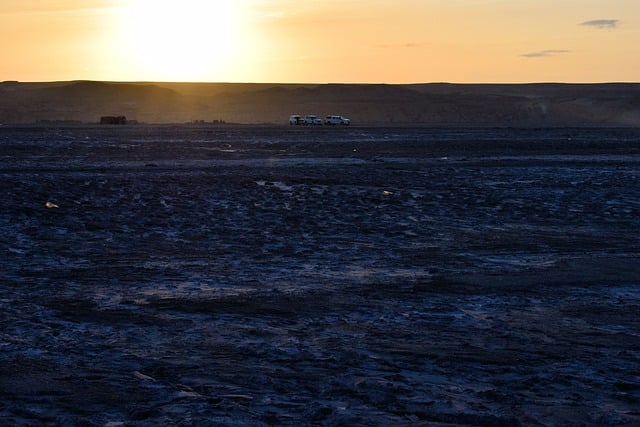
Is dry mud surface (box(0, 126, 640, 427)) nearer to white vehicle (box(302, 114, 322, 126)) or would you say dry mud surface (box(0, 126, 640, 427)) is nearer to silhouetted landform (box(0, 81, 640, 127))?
white vehicle (box(302, 114, 322, 126))

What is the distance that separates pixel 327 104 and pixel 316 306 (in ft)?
494

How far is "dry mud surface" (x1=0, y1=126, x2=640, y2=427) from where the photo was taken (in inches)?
272

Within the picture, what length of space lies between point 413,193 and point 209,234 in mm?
7863

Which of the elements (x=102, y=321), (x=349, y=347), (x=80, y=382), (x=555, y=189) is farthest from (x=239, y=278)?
(x=555, y=189)

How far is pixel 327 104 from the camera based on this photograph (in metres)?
160

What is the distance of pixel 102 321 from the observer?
9.38 metres

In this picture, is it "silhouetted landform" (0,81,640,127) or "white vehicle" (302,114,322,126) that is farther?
"silhouetted landform" (0,81,640,127)

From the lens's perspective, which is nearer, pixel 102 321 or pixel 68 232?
pixel 102 321

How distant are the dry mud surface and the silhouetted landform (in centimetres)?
10236

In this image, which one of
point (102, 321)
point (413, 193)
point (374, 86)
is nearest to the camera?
point (102, 321)

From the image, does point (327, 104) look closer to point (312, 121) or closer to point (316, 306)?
point (312, 121)

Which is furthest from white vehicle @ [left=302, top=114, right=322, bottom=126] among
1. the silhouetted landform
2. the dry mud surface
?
the dry mud surface

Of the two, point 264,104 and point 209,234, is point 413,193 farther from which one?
point 264,104

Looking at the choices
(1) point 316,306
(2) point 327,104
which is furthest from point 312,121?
(1) point 316,306
